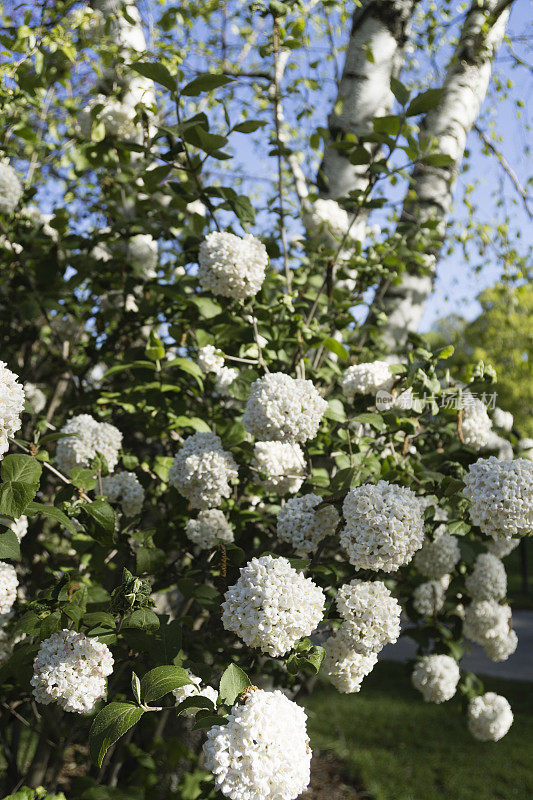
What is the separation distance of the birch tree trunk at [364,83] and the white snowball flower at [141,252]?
881mm

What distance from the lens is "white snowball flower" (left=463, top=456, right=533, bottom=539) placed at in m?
1.57

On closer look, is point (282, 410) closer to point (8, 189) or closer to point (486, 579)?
point (486, 579)

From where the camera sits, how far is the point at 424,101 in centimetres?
196

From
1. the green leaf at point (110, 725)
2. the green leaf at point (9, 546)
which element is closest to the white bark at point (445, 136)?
the green leaf at point (9, 546)

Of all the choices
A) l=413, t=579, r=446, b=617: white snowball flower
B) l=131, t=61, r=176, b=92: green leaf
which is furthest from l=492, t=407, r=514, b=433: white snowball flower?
l=131, t=61, r=176, b=92: green leaf

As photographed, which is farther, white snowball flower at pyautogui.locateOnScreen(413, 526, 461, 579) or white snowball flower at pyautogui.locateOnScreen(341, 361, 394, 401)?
A: white snowball flower at pyautogui.locateOnScreen(413, 526, 461, 579)

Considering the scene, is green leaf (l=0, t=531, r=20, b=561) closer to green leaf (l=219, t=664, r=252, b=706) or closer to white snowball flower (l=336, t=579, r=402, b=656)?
green leaf (l=219, t=664, r=252, b=706)

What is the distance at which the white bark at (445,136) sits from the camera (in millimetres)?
3178

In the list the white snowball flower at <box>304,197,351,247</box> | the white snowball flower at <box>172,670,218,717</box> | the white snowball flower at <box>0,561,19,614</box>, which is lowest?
the white snowball flower at <box>172,670,218,717</box>

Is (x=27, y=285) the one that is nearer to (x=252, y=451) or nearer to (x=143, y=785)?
(x=252, y=451)

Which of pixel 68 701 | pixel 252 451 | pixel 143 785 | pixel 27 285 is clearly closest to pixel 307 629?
pixel 68 701

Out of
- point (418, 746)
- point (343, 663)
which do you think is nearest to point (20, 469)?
point (343, 663)

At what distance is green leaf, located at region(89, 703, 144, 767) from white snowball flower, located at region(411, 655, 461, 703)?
5.18 feet

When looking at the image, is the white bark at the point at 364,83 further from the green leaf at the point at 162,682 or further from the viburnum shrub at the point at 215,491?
the green leaf at the point at 162,682
